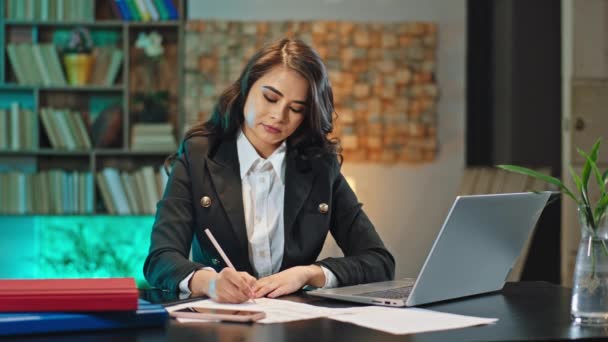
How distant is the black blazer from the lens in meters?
2.18

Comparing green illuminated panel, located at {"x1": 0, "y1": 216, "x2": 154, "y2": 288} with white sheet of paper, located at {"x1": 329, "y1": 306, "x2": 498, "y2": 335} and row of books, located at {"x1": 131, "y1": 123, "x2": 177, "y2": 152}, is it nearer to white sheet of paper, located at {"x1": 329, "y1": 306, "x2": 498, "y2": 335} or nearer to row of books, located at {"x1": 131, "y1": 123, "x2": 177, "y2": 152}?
row of books, located at {"x1": 131, "y1": 123, "x2": 177, "y2": 152}

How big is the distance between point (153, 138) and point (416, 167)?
58.9 inches

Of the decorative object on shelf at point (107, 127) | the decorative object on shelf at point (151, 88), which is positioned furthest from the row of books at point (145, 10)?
the decorative object on shelf at point (107, 127)

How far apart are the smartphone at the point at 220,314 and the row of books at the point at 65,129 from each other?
12.3 ft

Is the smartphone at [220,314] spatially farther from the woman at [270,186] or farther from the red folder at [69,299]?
the woman at [270,186]

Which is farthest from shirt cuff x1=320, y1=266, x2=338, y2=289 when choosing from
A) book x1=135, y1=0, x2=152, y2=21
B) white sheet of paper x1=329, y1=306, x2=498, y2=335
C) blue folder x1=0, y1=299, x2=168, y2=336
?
book x1=135, y1=0, x2=152, y2=21

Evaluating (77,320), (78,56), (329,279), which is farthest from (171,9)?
(77,320)

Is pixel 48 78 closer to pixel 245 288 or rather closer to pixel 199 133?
pixel 199 133

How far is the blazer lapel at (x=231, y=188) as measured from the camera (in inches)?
88.6

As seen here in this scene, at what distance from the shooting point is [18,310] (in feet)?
4.82

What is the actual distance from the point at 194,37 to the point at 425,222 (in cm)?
166

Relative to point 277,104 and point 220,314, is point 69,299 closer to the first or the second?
point 220,314

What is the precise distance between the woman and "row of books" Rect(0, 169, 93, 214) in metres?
2.96

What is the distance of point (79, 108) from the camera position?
5.38m
